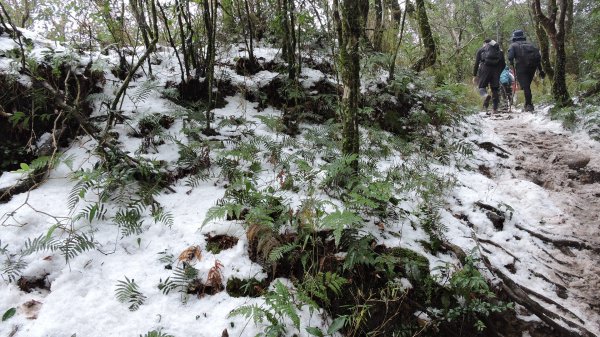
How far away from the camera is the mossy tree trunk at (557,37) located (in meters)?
7.48

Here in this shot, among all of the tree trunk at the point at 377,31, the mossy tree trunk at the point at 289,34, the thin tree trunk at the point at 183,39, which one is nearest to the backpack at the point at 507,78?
the tree trunk at the point at 377,31

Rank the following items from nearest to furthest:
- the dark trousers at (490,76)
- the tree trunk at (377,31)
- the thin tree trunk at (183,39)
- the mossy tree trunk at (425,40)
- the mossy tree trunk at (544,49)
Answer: the thin tree trunk at (183,39), the tree trunk at (377,31), the mossy tree trunk at (425,40), the mossy tree trunk at (544,49), the dark trousers at (490,76)

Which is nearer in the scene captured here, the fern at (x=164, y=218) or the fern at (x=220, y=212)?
the fern at (x=220, y=212)

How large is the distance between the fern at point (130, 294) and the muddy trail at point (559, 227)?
351 cm

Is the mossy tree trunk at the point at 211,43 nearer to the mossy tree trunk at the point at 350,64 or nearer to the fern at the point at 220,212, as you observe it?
the mossy tree trunk at the point at 350,64

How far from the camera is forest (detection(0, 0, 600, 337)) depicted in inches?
103

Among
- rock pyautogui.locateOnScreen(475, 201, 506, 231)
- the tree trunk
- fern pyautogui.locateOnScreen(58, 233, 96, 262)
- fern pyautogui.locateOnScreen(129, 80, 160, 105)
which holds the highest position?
the tree trunk

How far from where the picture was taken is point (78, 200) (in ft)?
10.4

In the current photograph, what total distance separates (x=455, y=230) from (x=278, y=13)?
14.8 ft

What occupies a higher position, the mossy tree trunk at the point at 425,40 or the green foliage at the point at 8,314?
the mossy tree trunk at the point at 425,40

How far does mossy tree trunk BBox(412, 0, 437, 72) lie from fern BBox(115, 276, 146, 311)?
8.34 meters

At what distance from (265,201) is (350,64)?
179cm

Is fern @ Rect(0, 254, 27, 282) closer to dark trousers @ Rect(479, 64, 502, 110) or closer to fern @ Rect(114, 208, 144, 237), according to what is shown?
fern @ Rect(114, 208, 144, 237)

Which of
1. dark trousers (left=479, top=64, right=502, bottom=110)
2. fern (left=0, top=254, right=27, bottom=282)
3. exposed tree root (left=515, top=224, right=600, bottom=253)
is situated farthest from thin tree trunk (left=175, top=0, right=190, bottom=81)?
dark trousers (left=479, top=64, right=502, bottom=110)
